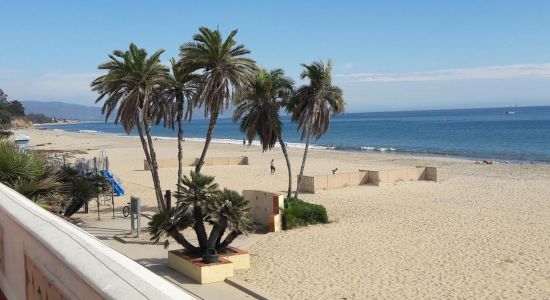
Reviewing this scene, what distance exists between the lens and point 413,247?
55.6 feet

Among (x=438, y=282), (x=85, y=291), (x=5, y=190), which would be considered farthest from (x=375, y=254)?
(x=85, y=291)

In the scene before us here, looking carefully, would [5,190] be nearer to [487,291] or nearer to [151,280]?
[151,280]

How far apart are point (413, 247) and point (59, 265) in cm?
1577

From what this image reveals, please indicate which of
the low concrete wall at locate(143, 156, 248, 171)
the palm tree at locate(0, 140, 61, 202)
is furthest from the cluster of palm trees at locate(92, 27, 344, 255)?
the low concrete wall at locate(143, 156, 248, 171)

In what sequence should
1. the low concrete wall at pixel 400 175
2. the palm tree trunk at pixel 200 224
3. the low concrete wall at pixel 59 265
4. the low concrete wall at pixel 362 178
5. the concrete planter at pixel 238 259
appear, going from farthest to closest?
1. the low concrete wall at pixel 400 175
2. the low concrete wall at pixel 362 178
3. the concrete planter at pixel 238 259
4. the palm tree trunk at pixel 200 224
5. the low concrete wall at pixel 59 265

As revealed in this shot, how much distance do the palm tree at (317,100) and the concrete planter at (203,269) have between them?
1093 cm

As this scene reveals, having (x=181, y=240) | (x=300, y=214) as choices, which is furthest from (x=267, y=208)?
(x=181, y=240)

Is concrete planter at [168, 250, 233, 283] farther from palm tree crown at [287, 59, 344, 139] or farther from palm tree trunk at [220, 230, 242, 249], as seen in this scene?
palm tree crown at [287, 59, 344, 139]

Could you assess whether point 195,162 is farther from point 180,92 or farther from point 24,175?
point 24,175

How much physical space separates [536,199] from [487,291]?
16853 millimetres

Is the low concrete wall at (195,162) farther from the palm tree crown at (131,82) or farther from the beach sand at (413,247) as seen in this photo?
the palm tree crown at (131,82)

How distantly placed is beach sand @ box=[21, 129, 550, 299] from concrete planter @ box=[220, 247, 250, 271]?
256 mm

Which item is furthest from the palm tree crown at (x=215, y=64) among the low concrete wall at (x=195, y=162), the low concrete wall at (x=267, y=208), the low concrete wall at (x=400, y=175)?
the low concrete wall at (x=195, y=162)

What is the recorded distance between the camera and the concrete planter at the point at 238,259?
1418 cm
